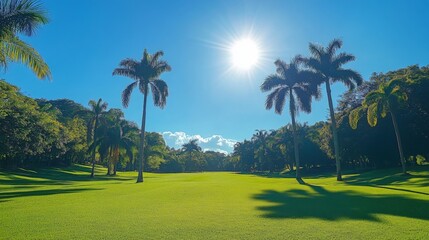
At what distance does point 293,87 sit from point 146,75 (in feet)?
60.1

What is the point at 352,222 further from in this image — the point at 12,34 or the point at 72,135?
the point at 72,135

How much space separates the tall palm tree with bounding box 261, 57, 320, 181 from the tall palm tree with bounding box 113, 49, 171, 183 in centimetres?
1280

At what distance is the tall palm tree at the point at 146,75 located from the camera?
32.9 meters

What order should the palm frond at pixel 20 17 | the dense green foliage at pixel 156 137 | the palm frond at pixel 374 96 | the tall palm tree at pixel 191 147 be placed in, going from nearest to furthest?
the palm frond at pixel 20 17 → the dense green foliage at pixel 156 137 → the palm frond at pixel 374 96 → the tall palm tree at pixel 191 147

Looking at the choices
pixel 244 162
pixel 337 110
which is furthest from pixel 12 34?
pixel 244 162

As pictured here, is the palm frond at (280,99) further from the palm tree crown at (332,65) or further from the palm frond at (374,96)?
the palm frond at (374,96)

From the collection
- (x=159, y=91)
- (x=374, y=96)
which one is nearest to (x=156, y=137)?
(x=159, y=91)

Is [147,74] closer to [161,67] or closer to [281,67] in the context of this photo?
[161,67]

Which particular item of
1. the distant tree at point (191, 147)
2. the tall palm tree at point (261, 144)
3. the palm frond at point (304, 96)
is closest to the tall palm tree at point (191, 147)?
the distant tree at point (191, 147)

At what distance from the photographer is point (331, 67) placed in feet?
106

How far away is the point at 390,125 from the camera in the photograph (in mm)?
43781

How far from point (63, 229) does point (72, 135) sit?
2103 inches

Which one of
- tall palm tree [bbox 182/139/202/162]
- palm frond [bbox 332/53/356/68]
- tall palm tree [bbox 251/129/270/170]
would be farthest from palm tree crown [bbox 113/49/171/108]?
tall palm tree [bbox 182/139/202/162]

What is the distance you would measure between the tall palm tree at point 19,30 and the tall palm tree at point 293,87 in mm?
25586
